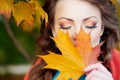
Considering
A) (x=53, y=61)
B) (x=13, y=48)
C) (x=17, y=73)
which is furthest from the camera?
(x=17, y=73)

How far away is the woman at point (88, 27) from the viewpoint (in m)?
1.93

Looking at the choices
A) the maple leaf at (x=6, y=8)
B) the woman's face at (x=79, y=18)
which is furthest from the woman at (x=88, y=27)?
the maple leaf at (x=6, y=8)

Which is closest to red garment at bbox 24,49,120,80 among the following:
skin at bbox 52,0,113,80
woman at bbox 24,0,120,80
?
A: woman at bbox 24,0,120,80

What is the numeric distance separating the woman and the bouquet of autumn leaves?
0.05 metres

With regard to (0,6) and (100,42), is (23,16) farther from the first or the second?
(100,42)

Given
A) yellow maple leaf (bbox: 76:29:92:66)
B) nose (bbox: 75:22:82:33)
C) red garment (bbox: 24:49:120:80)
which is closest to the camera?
yellow maple leaf (bbox: 76:29:92:66)

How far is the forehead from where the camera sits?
6.35 ft

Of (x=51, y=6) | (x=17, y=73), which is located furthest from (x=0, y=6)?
(x=17, y=73)

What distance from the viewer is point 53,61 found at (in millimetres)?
1814

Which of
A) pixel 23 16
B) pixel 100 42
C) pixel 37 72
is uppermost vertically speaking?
pixel 23 16

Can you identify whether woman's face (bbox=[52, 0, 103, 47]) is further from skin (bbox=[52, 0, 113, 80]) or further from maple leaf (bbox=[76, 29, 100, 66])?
maple leaf (bbox=[76, 29, 100, 66])

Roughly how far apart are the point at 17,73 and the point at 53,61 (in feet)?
13.4

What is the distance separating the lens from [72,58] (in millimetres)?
1801

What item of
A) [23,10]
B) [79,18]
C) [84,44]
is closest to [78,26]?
[79,18]
